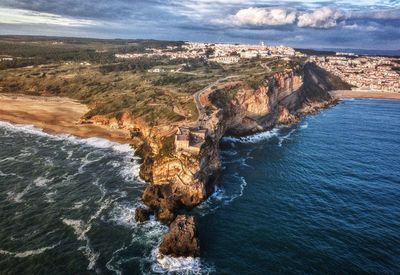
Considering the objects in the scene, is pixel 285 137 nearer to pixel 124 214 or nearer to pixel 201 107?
pixel 201 107

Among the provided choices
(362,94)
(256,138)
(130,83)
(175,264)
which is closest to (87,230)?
(175,264)

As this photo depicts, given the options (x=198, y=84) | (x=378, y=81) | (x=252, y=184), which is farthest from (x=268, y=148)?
(x=378, y=81)

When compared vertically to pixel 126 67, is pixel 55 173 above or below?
below

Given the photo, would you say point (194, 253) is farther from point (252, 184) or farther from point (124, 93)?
point (124, 93)

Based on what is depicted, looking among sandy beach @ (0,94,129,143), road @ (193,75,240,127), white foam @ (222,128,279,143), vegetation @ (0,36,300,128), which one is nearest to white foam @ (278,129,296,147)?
white foam @ (222,128,279,143)

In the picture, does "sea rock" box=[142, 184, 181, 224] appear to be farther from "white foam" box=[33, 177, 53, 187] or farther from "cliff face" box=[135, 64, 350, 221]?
→ "white foam" box=[33, 177, 53, 187]

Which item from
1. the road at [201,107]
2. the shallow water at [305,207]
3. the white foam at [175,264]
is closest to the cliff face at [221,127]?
the road at [201,107]

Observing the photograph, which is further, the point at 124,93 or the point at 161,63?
the point at 161,63
